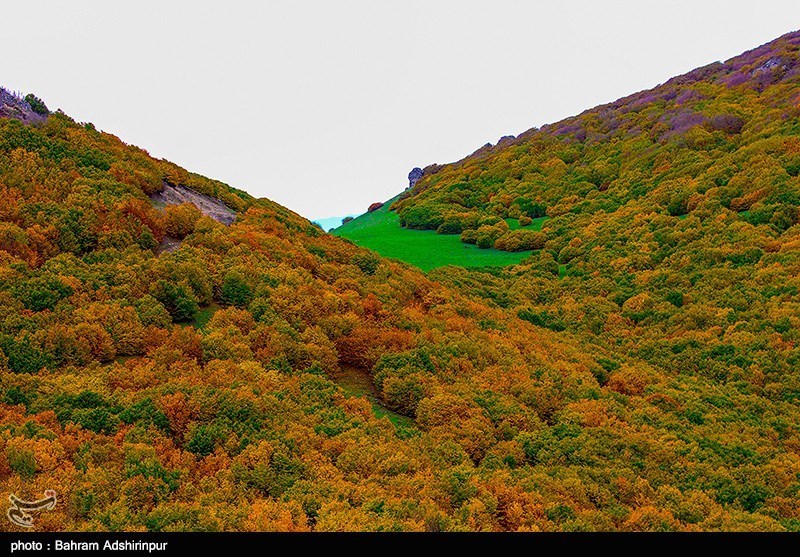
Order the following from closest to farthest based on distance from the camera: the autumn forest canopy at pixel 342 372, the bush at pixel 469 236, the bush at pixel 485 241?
1. the autumn forest canopy at pixel 342 372
2. the bush at pixel 485 241
3. the bush at pixel 469 236

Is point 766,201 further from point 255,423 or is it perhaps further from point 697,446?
point 255,423

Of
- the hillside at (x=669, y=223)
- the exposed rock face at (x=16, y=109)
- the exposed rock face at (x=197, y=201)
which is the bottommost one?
the hillside at (x=669, y=223)

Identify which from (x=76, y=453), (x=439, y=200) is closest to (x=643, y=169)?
(x=439, y=200)

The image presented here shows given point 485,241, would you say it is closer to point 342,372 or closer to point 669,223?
point 669,223

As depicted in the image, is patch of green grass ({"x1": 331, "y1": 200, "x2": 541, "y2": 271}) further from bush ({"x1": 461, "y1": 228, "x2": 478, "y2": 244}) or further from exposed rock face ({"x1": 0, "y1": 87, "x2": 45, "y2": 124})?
exposed rock face ({"x1": 0, "y1": 87, "x2": 45, "y2": 124})

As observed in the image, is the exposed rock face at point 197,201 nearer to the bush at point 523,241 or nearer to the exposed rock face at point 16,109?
the exposed rock face at point 16,109

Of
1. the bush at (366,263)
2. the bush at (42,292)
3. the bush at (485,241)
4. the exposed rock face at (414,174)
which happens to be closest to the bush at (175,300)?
the bush at (42,292)

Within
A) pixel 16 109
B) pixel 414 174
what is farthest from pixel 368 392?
pixel 414 174
